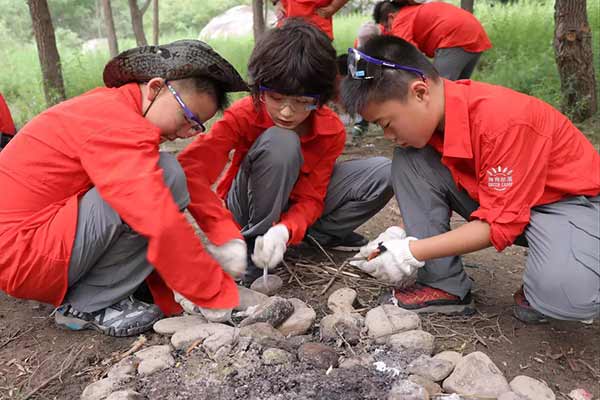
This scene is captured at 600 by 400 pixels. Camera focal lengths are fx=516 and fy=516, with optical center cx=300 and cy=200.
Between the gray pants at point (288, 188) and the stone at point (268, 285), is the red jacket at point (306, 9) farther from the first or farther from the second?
the stone at point (268, 285)

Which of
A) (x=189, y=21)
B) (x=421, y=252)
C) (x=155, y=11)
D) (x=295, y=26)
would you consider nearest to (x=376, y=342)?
(x=421, y=252)

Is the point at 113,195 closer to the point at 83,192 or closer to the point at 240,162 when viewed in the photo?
the point at 83,192

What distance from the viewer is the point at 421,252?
179cm

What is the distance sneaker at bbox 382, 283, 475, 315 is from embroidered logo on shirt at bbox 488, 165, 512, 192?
50cm

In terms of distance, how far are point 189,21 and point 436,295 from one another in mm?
24453

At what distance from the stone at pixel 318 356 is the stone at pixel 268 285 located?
22.7 inches

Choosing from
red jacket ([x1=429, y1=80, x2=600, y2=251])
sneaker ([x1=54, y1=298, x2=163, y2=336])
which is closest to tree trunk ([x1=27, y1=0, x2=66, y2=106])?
sneaker ([x1=54, y1=298, x2=163, y2=336])

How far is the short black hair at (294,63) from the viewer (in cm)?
196

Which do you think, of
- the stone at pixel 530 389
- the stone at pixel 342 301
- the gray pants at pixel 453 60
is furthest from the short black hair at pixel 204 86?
the gray pants at pixel 453 60

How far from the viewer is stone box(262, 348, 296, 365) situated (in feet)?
5.07

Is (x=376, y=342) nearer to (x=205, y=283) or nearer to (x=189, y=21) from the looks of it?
(x=205, y=283)

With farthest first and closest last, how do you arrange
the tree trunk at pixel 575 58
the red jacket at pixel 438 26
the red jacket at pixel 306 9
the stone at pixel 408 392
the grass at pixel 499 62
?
the grass at pixel 499 62 < the tree trunk at pixel 575 58 < the red jacket at pixel 438 26 < the red jacket at pixel 306 9 < the stone at pixel 408 392

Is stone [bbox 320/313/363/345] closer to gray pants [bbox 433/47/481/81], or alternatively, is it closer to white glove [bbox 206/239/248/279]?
white glove [bbox 206/239/248/279]

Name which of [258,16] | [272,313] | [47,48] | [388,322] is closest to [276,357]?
[272,313]
